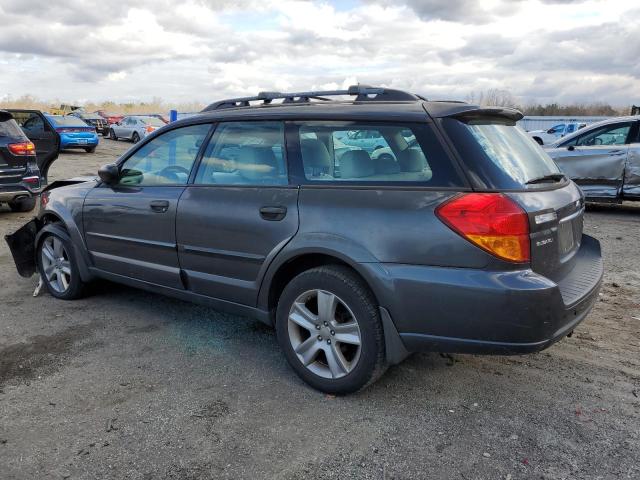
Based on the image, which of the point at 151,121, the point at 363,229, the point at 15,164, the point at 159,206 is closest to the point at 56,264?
the point at 159,206

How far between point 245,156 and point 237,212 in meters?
0.42

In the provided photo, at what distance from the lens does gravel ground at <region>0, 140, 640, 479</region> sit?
2.66 metres

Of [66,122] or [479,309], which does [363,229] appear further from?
[66,122]

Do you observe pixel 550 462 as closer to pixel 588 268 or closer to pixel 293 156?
pixel 588 268

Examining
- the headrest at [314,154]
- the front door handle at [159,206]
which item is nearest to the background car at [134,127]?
the front door handle at [159,206]

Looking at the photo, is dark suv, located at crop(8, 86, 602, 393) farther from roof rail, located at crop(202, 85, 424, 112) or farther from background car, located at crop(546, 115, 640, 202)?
background car, located at crop(546, 115, 640, 202)

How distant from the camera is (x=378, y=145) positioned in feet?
10.7

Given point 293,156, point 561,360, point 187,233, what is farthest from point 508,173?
point 187,233

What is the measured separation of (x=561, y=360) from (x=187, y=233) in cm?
270

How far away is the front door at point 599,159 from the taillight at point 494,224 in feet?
24.6

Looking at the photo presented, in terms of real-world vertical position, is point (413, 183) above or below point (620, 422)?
above

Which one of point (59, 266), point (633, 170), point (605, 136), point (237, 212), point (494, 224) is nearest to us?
point (494, 224)

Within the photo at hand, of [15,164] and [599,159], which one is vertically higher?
[15,164]

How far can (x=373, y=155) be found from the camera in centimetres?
327
